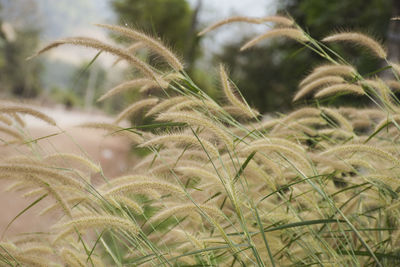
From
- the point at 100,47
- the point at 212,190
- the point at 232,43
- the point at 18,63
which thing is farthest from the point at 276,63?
the point at 18,63

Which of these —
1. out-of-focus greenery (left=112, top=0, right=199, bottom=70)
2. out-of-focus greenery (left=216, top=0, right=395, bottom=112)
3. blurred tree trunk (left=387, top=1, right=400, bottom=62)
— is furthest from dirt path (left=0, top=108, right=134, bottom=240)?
out-of-focus greenery (left=112, top=0, right=199, bottom=70)

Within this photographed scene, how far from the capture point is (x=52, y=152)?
1705 millimetres

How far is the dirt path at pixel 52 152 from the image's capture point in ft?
5.96

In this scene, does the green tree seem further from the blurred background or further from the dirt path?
the dirt path

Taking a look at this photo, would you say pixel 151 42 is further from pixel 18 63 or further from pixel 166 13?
pixel 18 63

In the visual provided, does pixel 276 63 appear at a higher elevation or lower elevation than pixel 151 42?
higher

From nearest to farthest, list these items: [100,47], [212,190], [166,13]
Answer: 1. [100,47]
2. [212,190]
3. [166,13]

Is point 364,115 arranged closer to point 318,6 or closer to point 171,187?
point 171,187

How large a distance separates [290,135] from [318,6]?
7.23 metres

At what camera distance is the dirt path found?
182 centimetres

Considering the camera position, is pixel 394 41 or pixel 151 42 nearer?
pixel 151 42

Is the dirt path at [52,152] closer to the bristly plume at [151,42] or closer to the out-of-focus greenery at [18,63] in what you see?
the bristly plume at [151,42]

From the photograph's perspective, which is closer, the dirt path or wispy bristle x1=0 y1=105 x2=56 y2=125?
wispy bristle x1=0 y1=105 x2=56 y2=125

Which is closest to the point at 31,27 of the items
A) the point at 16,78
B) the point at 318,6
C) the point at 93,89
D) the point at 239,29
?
the point at 16,78
